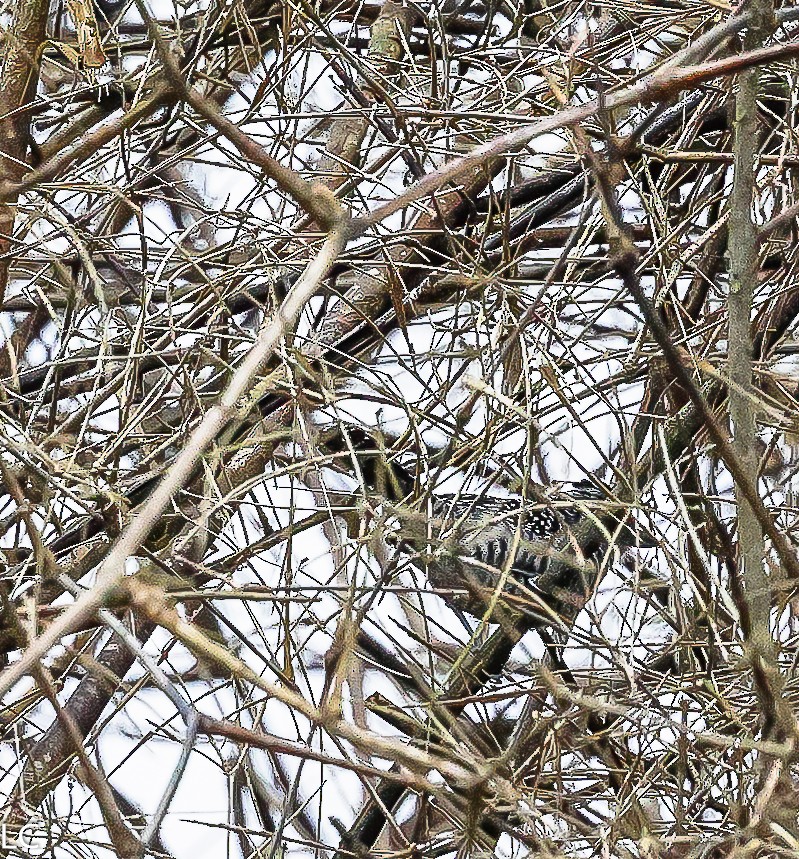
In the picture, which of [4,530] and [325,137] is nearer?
[4,530]

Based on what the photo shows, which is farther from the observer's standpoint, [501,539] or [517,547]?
[501,539]

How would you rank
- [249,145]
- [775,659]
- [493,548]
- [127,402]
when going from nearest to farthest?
[249,145], [775,659], [127,402], [493,548]

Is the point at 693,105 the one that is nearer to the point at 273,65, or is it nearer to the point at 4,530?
the point at 273,65

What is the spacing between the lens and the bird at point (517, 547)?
2213 mm

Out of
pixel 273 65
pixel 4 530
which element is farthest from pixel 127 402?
pixel 273 65

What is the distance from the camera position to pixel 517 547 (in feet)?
7.06

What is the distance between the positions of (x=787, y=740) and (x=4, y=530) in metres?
2.25

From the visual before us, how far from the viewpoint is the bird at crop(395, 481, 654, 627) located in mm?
2213

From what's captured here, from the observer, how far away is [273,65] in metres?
2.84

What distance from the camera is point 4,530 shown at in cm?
315

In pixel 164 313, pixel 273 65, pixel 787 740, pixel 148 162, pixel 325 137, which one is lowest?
pixel 787 740

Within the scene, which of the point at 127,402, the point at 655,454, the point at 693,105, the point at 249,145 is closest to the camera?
the point at 249,145

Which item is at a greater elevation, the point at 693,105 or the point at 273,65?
the point at 693,105

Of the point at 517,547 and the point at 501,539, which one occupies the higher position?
the point at 501,539
